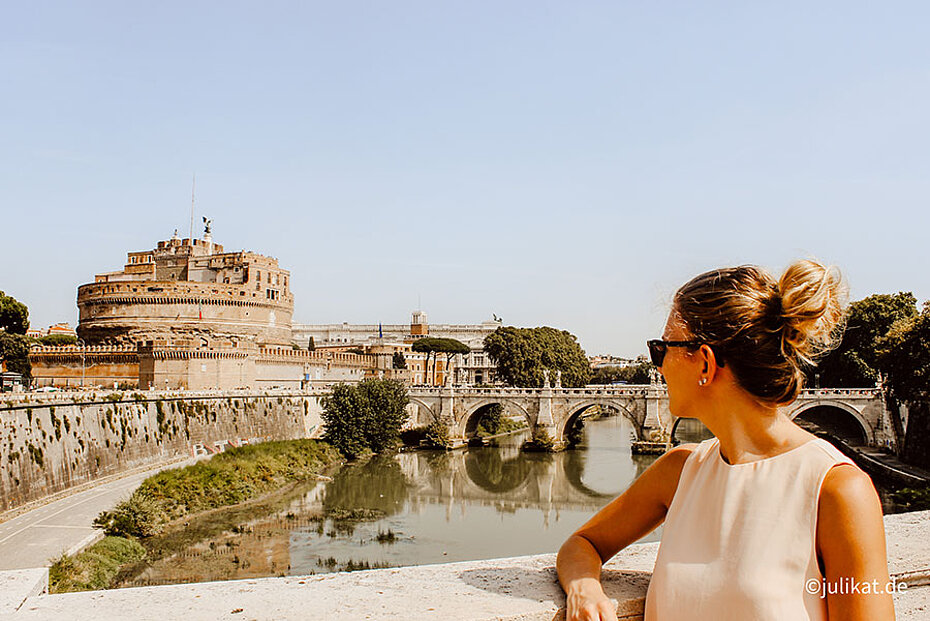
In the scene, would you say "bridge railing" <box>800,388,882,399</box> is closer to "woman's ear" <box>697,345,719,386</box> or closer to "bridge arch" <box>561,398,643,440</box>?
"bridge arch" <box>561,398,643,440</box>

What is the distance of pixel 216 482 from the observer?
841 inches

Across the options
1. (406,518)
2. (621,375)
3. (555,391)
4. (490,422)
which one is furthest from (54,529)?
(621,375)

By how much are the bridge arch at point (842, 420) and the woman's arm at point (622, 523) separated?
26.5m

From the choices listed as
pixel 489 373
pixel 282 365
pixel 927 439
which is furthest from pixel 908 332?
pixel 489 373

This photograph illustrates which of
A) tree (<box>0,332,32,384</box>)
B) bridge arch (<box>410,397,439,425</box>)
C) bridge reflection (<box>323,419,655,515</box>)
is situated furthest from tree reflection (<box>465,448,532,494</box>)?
tree (<box>0,332,32,384</box>)

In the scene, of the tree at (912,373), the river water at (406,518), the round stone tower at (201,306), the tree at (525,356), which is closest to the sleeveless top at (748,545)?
the river water at (406,518)

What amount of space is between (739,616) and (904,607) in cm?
79

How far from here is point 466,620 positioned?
1509 millimetres

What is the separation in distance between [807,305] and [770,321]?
73 millimetres

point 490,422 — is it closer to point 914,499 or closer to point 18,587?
point 914,499

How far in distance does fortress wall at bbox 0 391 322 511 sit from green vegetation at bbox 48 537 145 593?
260 centimetres

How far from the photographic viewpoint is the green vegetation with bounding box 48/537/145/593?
1205 centimetres

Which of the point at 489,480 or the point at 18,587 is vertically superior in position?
the point at 18,587

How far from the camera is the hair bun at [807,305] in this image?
1530mm
